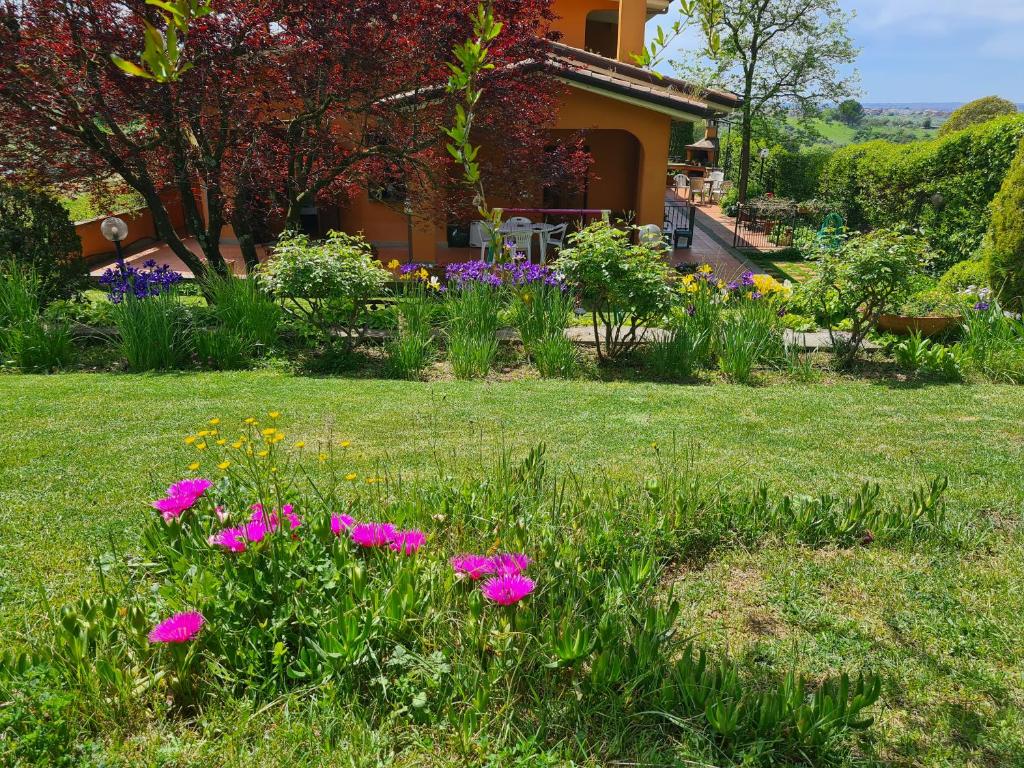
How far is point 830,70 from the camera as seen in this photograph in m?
25.8

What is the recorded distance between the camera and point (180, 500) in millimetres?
2705

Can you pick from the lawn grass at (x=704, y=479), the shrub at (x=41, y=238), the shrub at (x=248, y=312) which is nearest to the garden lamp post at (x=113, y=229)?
the shrub at (x=41, y=238)

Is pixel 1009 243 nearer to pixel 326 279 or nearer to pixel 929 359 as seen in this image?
pixel 929 359

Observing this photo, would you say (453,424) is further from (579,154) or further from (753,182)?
(753,182)

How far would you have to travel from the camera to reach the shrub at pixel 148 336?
6918 mm

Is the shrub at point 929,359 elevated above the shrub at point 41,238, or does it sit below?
below

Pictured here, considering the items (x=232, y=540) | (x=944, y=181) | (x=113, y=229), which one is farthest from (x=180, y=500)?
(x=944, y=181)

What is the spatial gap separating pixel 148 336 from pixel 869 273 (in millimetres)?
6930

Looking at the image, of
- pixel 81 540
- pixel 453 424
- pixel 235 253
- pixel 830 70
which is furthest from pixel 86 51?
pixel 830 70

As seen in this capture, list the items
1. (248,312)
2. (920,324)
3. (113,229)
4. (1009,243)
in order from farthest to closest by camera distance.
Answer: (113,229) → (1009,243) → (920,324) → (248,312)

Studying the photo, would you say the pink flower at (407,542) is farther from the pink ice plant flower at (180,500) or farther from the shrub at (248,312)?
the shrub at (248,312)

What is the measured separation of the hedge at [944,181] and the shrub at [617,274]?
6.72 metres

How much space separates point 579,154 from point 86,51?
6.24 metres

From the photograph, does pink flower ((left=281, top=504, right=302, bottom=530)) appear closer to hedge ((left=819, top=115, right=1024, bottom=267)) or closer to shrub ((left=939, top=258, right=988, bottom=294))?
shrub ((left=939, top=258, right=988, bottom=294))
